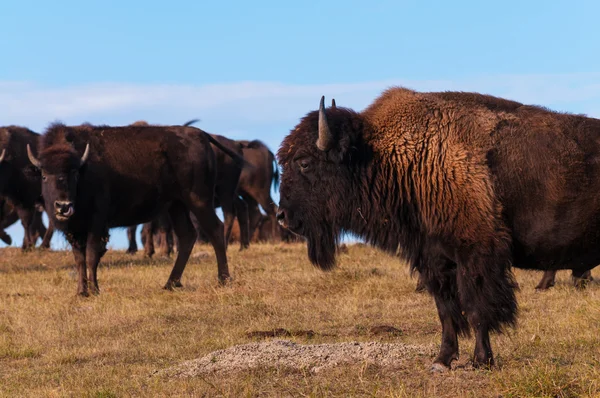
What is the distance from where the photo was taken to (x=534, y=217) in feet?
20.1

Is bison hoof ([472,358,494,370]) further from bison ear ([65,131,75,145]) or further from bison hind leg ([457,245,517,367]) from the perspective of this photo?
bison ear ([65,131,75,145])

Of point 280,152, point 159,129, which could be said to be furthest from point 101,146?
point 280,152

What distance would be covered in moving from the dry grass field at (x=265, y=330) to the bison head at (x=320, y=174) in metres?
1.07

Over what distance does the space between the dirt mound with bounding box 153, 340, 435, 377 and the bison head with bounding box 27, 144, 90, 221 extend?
17.8 feet

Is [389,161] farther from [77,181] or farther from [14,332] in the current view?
[77,181]

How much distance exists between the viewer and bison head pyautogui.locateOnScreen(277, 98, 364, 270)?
647cm

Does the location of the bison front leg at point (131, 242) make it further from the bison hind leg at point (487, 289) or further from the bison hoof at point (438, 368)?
the bison hind leg at point (487, 289)

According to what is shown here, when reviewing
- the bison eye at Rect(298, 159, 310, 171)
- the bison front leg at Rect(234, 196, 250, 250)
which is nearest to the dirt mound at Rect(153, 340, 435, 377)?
the bison eye at Rect(298, 159, 310, 171)

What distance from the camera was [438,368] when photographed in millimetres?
6184

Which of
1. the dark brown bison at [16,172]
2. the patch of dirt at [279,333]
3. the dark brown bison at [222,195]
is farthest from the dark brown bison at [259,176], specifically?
the patch of dirt at [279,333]

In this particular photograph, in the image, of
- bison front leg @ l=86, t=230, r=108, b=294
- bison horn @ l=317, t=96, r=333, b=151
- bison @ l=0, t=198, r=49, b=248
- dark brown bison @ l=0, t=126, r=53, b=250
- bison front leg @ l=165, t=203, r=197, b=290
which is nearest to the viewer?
bison horn @ l=317, t=96, r=333, b=151

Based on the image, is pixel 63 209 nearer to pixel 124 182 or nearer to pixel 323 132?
pixel 124 182

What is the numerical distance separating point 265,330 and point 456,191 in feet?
10.6

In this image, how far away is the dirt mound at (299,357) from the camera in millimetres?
6410
